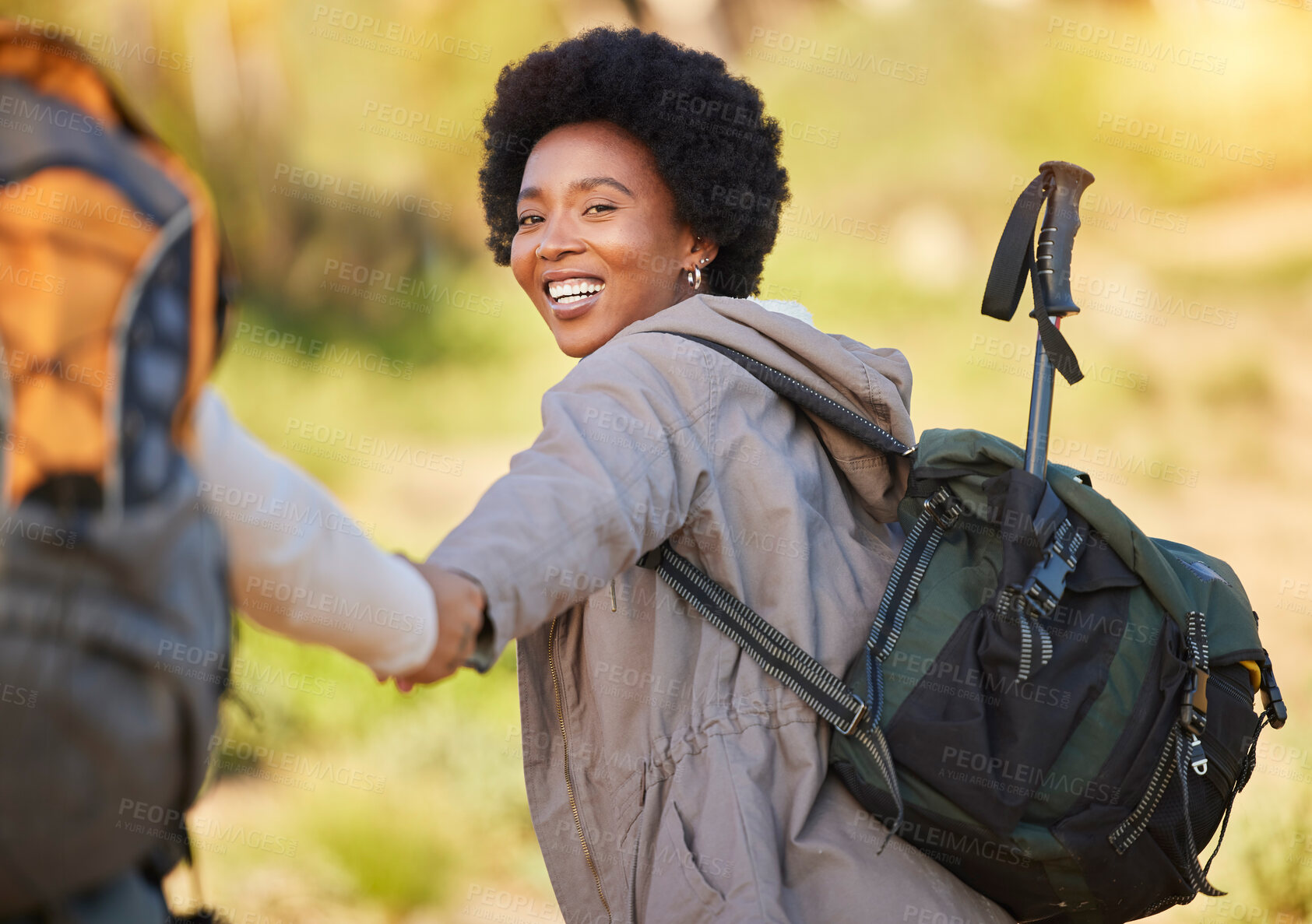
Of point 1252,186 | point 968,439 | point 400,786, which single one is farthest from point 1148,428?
point 968,439

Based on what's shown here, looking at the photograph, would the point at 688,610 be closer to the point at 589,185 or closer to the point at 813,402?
the point at 813,402

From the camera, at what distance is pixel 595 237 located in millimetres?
2195

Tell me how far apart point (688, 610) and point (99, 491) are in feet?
3.14

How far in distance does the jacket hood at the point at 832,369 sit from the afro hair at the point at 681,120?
1.91 feet

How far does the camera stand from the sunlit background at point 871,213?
6938 mm

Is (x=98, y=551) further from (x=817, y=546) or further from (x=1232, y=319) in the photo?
(x=1232, y=319)

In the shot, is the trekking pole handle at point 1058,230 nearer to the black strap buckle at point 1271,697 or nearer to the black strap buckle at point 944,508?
the black strap buckle at point 944,508

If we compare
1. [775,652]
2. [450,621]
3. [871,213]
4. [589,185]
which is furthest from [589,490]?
[871,213]

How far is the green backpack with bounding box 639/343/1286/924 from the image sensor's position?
1.55 m

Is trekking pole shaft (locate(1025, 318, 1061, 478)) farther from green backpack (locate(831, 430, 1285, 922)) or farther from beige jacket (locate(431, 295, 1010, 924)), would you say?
beige jacket (locate(431, 295, 1010, 924))

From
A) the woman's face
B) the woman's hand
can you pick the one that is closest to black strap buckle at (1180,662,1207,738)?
the woman's hand

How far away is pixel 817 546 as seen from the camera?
5.61 ft

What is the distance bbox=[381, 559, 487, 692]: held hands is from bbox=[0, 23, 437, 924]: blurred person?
28 centimetres

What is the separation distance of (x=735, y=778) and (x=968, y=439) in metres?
0.64
